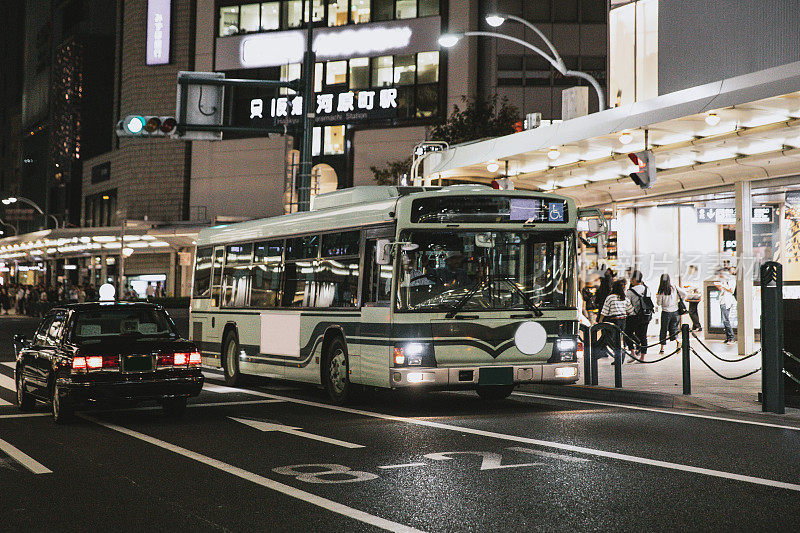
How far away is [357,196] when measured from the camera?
1534 centimetres

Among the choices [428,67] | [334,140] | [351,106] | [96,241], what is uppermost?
[428,67]

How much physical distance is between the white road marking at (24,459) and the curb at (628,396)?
724 cm

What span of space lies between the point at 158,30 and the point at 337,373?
52.6 m

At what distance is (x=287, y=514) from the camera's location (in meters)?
6.97

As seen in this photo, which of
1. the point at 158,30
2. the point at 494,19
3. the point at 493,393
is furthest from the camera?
the point at 158,30

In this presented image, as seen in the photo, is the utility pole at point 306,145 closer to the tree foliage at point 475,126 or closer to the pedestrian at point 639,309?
the pedestrian at point 639,309

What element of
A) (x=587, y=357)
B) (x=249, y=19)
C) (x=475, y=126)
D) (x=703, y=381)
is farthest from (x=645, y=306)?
Result: (x=249, y=19)

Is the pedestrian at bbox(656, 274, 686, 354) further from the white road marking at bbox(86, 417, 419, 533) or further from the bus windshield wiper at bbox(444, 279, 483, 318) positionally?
the white road marking at bbox(86, 417, 419, 533)

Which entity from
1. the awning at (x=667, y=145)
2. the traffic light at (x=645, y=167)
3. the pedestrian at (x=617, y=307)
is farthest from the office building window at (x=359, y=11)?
the traffic light at (x=645, y=167)

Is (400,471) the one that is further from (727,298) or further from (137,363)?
(727,298)

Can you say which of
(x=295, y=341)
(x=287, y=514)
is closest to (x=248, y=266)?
(x=295, y=341)

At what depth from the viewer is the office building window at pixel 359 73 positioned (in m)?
54.0

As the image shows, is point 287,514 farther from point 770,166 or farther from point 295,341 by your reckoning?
point 770,166

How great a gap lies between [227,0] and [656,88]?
134ft
